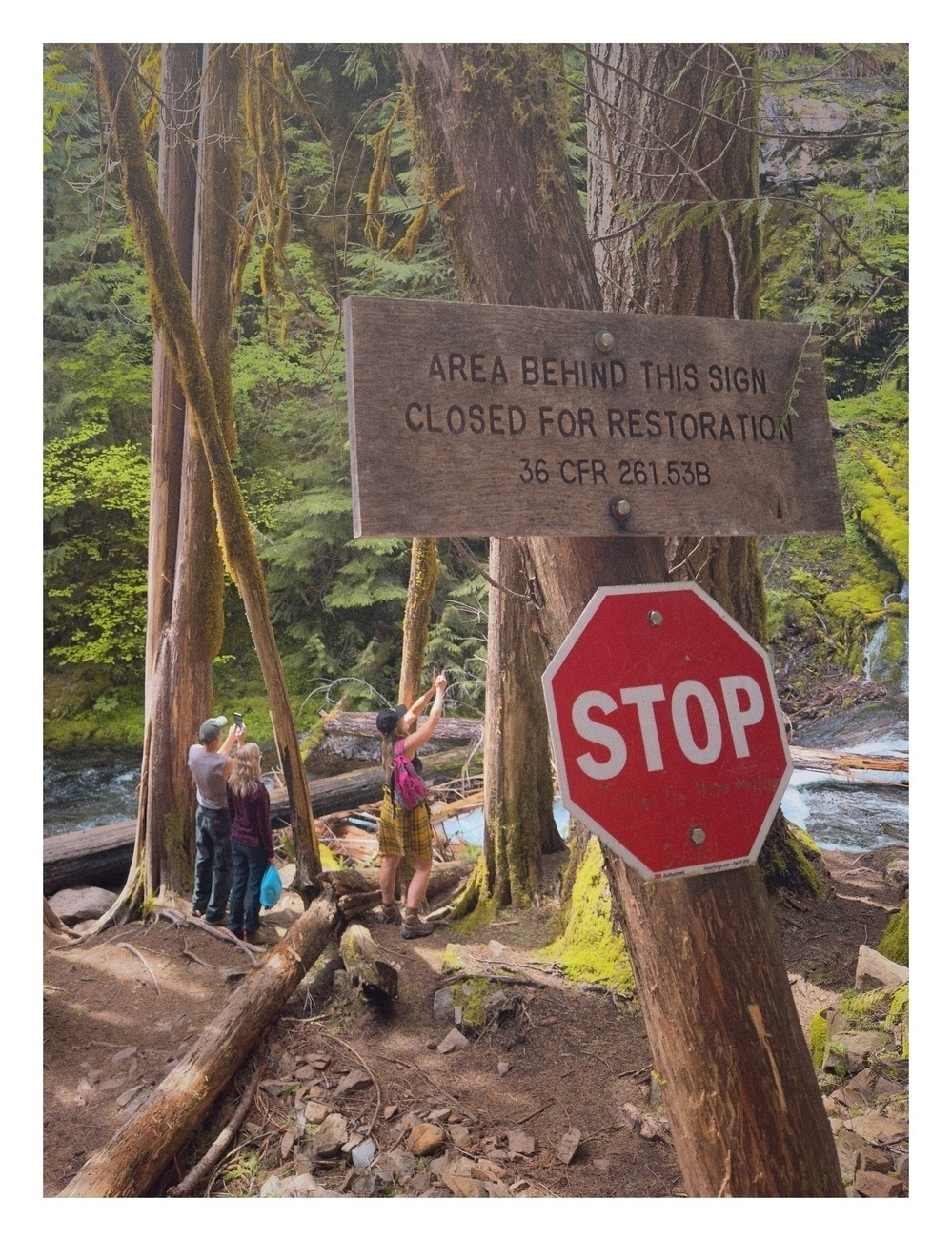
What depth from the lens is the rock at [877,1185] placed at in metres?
2.54

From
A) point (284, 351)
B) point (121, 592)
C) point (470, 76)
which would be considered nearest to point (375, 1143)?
point (470, 76)

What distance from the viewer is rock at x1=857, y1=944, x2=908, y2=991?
3.43 meters

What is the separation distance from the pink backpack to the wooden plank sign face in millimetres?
3278

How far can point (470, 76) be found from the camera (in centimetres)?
216

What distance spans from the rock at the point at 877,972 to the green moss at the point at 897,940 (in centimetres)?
8

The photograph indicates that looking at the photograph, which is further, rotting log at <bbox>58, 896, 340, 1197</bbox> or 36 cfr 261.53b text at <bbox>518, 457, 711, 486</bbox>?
rotting log at <bbox>58, 896, 340, 1197</bbox>

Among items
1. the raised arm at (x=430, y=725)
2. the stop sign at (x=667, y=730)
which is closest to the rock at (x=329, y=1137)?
the raised arm at (x=430, y=725)

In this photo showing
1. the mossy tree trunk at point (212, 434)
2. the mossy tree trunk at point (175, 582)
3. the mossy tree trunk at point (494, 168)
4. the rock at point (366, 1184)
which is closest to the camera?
the mossy tree trunk at point (494, 168)

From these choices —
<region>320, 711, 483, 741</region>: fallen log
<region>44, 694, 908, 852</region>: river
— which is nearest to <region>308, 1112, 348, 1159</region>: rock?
<region>44, 694, 908, 852</region>: river

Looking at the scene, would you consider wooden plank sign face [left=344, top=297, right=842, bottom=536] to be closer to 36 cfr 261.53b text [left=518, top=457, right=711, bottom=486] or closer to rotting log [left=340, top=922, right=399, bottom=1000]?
36 cfr 261.53b text [left=518, top=457, right=711, bottom=486]

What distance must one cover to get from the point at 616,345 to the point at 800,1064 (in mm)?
1230

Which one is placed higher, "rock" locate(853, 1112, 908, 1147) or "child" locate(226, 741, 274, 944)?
"child" locate(226, 741, 274, 944)

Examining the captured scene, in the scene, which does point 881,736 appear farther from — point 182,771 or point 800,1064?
point 800,1064

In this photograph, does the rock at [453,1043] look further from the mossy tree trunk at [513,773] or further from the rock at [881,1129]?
the rock at [881,1129]
